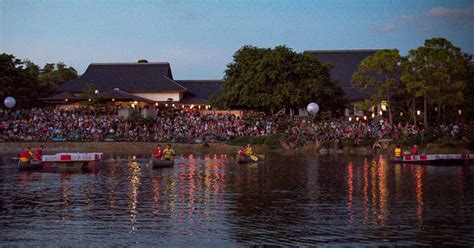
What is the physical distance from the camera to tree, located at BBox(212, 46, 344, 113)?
63.8 meters

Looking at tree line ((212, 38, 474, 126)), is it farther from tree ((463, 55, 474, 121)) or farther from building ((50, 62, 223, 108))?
building ((50, 62, 223, 108))

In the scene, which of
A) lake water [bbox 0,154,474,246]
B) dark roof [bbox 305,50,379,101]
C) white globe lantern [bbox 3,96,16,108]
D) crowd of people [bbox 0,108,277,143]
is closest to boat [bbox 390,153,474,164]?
lake water [bbox 0,154,474,246]

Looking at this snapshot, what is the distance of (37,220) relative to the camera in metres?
23.1

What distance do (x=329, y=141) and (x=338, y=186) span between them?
2395cm

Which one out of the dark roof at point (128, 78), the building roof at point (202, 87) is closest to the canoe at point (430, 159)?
the dark roof at point (128, 78)

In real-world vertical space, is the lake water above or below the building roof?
below

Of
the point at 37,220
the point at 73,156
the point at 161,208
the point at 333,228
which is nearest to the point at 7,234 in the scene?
the point at 37,220

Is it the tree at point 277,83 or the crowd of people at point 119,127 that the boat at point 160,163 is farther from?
the tree at point 277,83

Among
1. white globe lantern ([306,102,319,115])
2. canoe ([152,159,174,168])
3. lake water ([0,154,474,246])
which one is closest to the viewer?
lake water ([0,154,474,246])

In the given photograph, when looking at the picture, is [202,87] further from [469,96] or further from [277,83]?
[469,96]

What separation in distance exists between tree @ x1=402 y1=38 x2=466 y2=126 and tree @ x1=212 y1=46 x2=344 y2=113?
9.42 meters

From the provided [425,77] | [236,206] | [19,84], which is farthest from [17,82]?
[236,206]

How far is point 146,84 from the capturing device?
79.4 m

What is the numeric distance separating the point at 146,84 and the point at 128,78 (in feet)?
9.88
